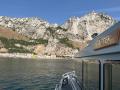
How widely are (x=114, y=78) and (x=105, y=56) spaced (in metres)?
0.59

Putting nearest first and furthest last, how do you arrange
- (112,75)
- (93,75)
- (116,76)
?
(116,76) < (112,75) < (93,75)

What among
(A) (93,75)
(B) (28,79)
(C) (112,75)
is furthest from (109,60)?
(B) (28,79)

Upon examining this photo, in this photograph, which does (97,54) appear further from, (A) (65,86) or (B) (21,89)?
(B) (21,89)

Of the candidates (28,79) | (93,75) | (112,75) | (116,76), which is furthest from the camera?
(28,79)

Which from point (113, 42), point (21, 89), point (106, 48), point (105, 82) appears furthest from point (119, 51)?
point (21, 89)

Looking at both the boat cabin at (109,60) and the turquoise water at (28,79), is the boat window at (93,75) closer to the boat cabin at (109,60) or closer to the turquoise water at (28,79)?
the boat cabin at (109,60)

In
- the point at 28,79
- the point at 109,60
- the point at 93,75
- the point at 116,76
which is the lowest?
the point at 28,79

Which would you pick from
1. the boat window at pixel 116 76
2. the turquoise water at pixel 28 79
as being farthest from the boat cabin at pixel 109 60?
the turquoise water at pixel 28 79

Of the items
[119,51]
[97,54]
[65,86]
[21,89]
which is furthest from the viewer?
[21,89]

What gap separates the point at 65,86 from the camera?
2145 cm

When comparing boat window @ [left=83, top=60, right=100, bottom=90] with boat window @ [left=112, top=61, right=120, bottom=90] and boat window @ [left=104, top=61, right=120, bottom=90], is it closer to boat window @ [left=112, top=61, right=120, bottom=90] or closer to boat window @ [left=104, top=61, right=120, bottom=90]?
boat window @ [left=104, top=61, right=120, bottom=90]

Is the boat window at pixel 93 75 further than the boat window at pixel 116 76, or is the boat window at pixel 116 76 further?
the boat window at pixel 93 75

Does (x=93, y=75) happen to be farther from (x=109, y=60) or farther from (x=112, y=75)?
(x=109, y=60)

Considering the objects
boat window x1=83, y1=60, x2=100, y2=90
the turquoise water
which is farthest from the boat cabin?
the turquoise water
